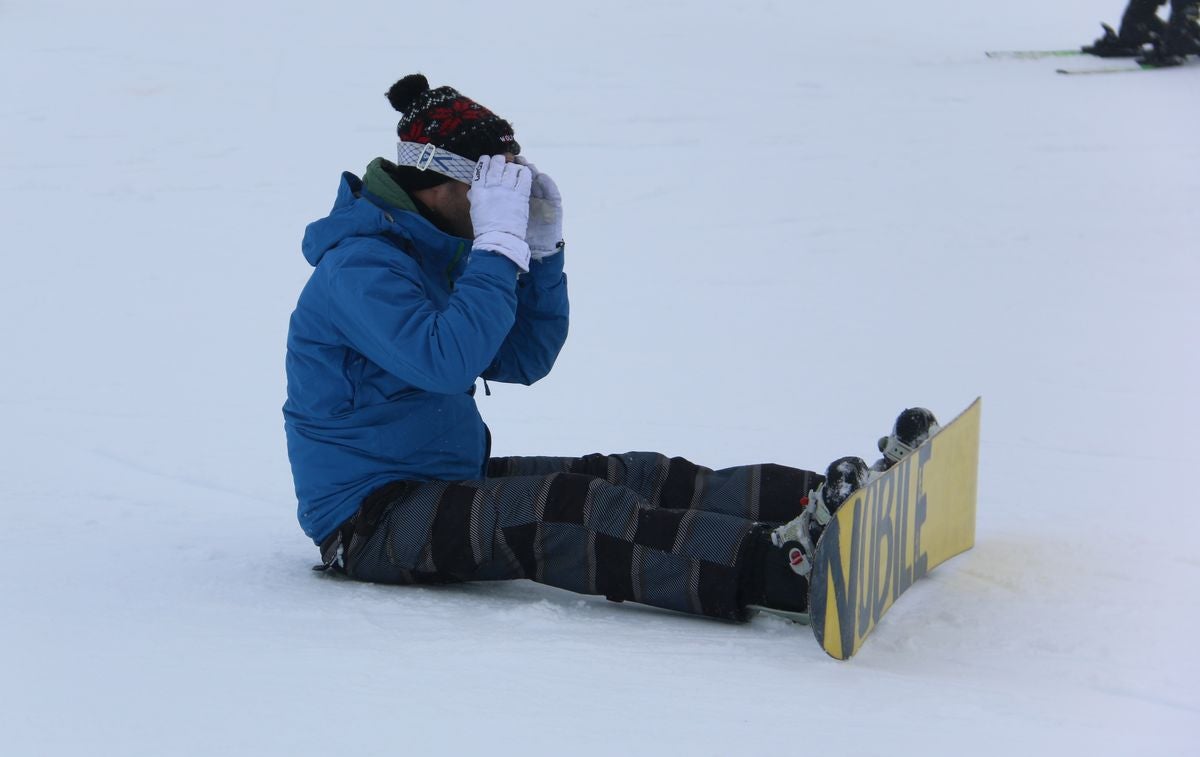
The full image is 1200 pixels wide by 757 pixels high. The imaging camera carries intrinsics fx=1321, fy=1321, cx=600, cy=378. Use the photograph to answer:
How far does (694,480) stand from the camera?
272 centimetres

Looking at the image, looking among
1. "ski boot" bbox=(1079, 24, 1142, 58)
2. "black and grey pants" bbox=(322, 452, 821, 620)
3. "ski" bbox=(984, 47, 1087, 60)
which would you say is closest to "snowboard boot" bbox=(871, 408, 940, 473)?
"black and grey pants" bbox=(322, 452, 821, 620)

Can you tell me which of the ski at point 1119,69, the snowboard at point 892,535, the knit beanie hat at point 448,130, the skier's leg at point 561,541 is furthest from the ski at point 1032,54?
the skier's leg at point 561,541

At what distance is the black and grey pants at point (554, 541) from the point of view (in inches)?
91.5

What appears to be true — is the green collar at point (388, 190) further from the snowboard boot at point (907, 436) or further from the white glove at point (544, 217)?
the snowboard boot at point (907, 436)

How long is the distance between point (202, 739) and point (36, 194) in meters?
5.24

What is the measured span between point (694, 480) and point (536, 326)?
0.47 m

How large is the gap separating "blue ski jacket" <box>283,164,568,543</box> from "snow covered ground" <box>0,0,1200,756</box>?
9.9 inches

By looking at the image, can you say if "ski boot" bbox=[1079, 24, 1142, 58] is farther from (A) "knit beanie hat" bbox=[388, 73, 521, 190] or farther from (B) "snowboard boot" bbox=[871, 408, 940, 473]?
(A) "knit beanie hat" bbox=[388, 73, 521, 190]

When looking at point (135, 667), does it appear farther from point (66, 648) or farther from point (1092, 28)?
point (1092, 28)

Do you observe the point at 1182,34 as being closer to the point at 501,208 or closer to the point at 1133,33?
the point at 1133,33

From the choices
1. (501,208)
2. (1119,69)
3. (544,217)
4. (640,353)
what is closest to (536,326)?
(544,217)

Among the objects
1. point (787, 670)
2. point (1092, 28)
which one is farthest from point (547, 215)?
point (1092, 28)

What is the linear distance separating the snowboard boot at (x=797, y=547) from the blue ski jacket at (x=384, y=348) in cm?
61

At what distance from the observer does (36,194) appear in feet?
20.3
